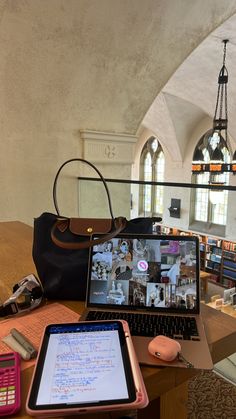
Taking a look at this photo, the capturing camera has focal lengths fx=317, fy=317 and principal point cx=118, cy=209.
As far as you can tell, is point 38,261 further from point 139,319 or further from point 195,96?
point 195,96

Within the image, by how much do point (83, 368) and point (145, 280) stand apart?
0.93 feet

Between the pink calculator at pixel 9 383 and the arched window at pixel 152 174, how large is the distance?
1011cm

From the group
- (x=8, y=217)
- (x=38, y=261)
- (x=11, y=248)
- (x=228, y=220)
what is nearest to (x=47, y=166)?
(x=8, y=217)

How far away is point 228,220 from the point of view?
8.44m

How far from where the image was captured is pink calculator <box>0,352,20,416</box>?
1.53 ft

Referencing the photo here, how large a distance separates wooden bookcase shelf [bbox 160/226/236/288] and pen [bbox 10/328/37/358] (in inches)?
A: 310

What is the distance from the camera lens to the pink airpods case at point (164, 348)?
0.57 meters

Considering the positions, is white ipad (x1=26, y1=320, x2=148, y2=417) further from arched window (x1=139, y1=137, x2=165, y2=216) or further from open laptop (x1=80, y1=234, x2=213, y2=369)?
arched window (x1=139, y1=137, x2=165, y2=216)

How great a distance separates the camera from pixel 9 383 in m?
0.52

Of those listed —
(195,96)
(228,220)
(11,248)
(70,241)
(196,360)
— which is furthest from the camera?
(228,220)

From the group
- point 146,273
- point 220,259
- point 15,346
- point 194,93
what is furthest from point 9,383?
point 220,259

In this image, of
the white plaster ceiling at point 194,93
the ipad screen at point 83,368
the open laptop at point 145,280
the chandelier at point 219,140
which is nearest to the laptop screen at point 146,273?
the open laptop at point 145,280

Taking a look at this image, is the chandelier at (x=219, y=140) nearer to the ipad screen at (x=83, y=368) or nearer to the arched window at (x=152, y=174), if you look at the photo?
the arched window at (x=152, y=174)

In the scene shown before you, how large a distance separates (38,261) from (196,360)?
1.54 feet
